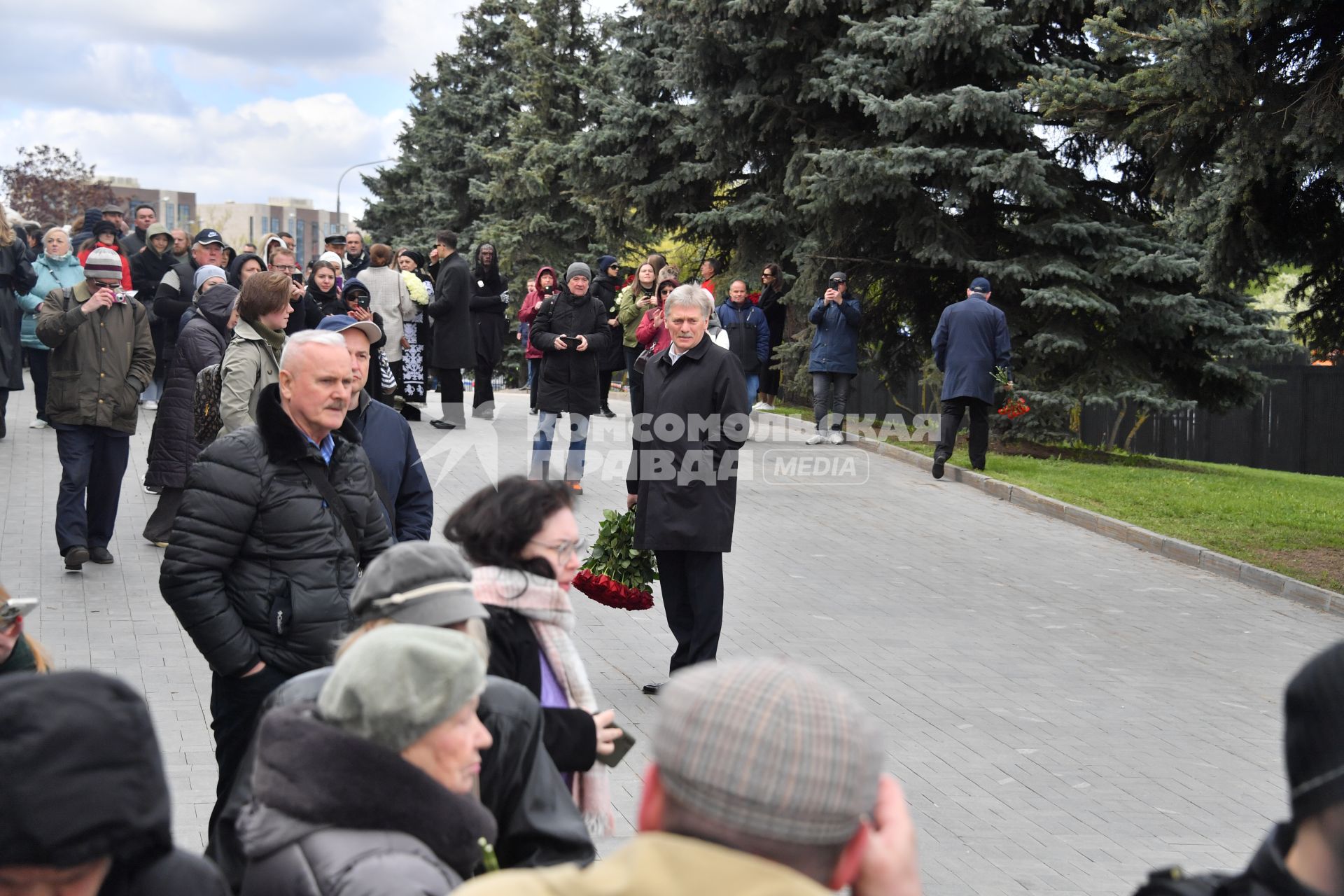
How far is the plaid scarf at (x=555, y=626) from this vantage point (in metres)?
3.79

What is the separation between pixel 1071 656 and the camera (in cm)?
883

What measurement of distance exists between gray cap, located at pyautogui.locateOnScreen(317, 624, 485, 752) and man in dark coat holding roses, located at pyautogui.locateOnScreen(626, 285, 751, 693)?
15.1 feet

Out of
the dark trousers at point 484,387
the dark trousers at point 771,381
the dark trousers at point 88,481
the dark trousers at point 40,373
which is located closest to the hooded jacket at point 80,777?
the dark trousers at point 88,481

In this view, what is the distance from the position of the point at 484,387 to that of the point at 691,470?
43.1 feet

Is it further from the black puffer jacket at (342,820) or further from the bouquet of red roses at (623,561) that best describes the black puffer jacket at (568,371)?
the black puffer jacket at (342,820)

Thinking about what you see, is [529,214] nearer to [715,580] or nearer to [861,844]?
[715,580]

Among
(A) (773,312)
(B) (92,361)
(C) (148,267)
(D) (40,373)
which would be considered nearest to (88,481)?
(B) (92,361)

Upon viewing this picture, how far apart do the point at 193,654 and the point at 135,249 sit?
37.7ft

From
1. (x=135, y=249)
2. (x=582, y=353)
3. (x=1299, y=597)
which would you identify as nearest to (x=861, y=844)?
(x=1299, y=597)

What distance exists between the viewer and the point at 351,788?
2.46 metres

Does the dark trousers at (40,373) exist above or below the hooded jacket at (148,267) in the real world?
below

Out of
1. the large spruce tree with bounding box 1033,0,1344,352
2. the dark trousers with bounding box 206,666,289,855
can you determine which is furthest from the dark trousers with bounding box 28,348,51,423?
the dark trousers with bounding box 206,666,289,855

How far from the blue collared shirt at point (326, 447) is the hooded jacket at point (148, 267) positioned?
42.8ft

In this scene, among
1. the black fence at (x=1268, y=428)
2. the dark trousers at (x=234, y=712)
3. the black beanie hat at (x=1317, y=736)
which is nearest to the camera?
the black beanie hat at (x=1317, y=736)
